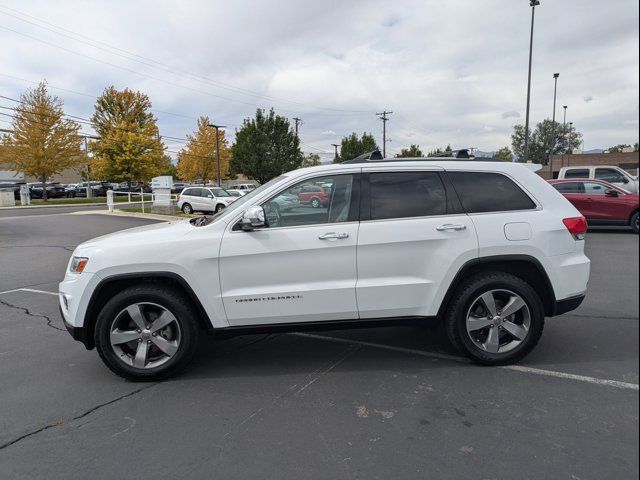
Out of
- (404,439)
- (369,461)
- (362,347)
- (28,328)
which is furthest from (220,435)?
(28,328)

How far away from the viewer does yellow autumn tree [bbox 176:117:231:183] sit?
5381 cm

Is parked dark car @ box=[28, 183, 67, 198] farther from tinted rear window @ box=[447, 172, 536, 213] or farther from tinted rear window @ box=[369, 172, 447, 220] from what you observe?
tinted rear window @ box=[447, 172, 536, 213]

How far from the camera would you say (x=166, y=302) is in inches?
149

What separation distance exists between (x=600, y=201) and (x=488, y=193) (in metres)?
10.8

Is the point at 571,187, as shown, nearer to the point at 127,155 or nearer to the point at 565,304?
the point at 565,304

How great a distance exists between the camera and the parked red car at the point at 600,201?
12.2 meters

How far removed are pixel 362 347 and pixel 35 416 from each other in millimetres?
2885

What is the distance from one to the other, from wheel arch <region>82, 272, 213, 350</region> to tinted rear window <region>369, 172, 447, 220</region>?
1.71 m

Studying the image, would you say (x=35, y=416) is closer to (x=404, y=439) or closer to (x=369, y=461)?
(x=369, y=461)

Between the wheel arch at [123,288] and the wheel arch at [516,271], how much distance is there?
212 cm

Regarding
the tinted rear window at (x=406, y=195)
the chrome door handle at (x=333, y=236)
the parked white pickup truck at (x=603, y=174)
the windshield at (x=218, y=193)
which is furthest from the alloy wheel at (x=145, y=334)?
the windshield at (x=218, y=193)

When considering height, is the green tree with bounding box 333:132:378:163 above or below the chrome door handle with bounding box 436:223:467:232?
above

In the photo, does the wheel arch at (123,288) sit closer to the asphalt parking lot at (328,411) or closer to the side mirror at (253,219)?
the asphalt parking lot at (328,411)

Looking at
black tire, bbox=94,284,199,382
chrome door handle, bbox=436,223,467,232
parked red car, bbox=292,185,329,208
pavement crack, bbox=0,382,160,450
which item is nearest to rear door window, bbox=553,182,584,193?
chrome door handle, bbox=436,223,467,232
